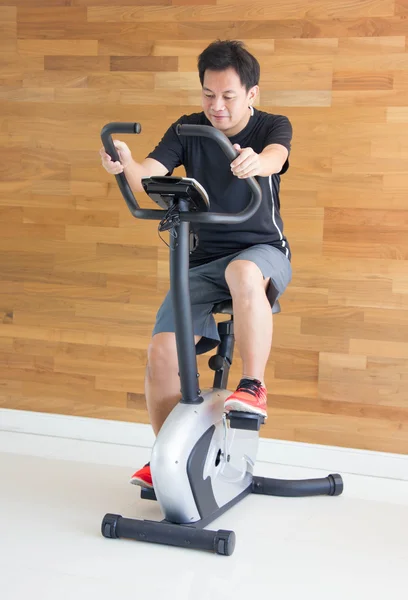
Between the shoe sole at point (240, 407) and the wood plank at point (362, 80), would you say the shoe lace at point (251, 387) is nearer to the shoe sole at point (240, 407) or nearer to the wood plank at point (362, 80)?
the shoe sole at point (240, 407)

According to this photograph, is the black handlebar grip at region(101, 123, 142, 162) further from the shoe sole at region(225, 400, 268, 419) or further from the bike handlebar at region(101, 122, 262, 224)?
A: the shoe sole at region(225, 400, 268, 419)

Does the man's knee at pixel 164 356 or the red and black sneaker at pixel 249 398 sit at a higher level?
the man's knee at pixel 164 356

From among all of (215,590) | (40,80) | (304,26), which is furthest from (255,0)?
(215,590)

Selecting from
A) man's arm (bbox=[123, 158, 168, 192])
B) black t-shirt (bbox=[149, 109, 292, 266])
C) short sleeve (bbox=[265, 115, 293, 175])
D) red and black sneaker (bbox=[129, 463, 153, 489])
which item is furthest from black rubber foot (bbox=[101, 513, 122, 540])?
short sleeve (bbox=[265, 115, 293, 175])

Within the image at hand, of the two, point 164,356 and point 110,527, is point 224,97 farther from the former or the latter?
point 110,527

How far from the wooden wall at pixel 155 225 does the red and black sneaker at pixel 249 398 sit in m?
1.04

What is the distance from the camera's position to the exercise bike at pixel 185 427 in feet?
8.23

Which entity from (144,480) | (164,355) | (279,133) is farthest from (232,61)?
(144,480)

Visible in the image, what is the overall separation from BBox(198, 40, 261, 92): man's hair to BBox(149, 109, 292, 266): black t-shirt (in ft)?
0.60

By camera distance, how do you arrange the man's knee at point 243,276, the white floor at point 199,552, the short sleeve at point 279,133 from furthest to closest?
1. the short sleeve at point 279,133
2. the man's knee at point 243,276
3. the white floor at point 199,552

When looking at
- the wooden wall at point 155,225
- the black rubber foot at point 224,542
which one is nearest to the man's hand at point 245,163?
the black rubber foot at point 224,542

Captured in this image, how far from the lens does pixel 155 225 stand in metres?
3.77

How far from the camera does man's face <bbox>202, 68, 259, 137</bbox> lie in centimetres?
263

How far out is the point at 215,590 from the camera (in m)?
2.30
